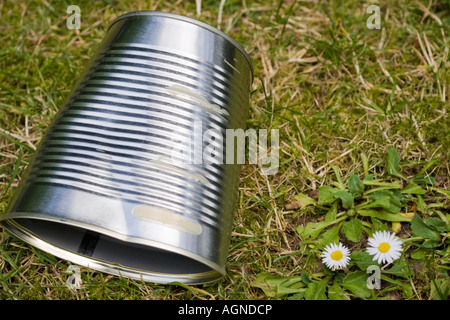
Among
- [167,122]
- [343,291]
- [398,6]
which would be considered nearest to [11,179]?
[167,122]

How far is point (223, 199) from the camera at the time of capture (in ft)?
5.42

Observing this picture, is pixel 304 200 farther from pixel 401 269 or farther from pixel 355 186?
pixel 401 269

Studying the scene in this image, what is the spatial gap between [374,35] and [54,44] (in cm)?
166

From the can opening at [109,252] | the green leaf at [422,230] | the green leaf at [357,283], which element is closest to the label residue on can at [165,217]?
the can opening at [109,252]

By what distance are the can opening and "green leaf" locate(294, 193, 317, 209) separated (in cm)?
46

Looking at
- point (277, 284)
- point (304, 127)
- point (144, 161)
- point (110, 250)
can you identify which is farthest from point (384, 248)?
point (110, 250)

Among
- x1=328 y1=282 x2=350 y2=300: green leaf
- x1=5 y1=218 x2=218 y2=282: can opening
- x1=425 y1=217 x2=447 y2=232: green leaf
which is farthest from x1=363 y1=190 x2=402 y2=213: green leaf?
x1=5 y1=218 x2=218 y2=282: can opening

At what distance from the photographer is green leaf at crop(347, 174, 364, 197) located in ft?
6.09

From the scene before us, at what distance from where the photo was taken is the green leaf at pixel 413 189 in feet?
6.06

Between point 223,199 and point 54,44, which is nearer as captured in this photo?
point 223,199

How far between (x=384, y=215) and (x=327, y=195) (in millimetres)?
220

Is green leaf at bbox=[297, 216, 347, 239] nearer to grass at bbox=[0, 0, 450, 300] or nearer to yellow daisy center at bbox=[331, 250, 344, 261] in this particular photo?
grass at bbox=[0, 0, 450, 300]

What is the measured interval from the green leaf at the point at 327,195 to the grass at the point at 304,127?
0.03 m
